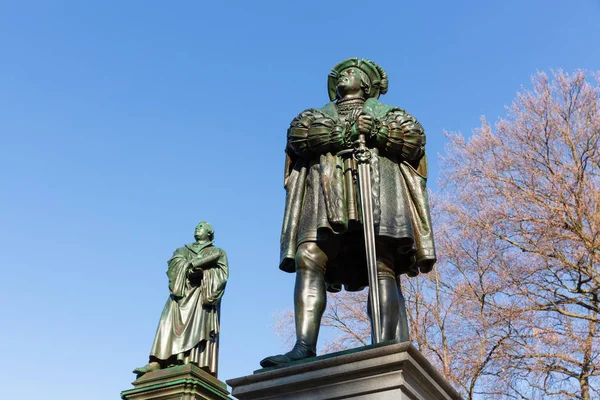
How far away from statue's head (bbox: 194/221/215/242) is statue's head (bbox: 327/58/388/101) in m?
7.07

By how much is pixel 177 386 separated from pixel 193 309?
5.06ft

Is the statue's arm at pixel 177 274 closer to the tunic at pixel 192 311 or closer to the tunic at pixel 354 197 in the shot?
the tunic at pixel 192 311

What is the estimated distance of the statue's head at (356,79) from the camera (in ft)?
18.8

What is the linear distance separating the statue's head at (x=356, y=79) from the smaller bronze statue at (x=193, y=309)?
661 centimetres

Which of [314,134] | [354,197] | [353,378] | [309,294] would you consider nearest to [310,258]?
[309,294]

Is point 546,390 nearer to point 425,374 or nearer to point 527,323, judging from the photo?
point 527,323

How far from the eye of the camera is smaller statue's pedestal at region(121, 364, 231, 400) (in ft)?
34.6

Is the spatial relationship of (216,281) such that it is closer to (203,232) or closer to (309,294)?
(203,232)

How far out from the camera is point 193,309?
11.8 m

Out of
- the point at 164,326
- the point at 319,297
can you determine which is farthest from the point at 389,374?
the point at 164,326

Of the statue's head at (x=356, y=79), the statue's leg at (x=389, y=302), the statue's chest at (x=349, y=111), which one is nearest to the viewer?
the statue's leg at (x=389, y=302)

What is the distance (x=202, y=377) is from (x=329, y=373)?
7.14 meters

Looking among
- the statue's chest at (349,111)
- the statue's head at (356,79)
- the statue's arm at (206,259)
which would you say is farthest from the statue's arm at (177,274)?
the statue's chest at (349,111)

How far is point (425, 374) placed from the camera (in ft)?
13.8
